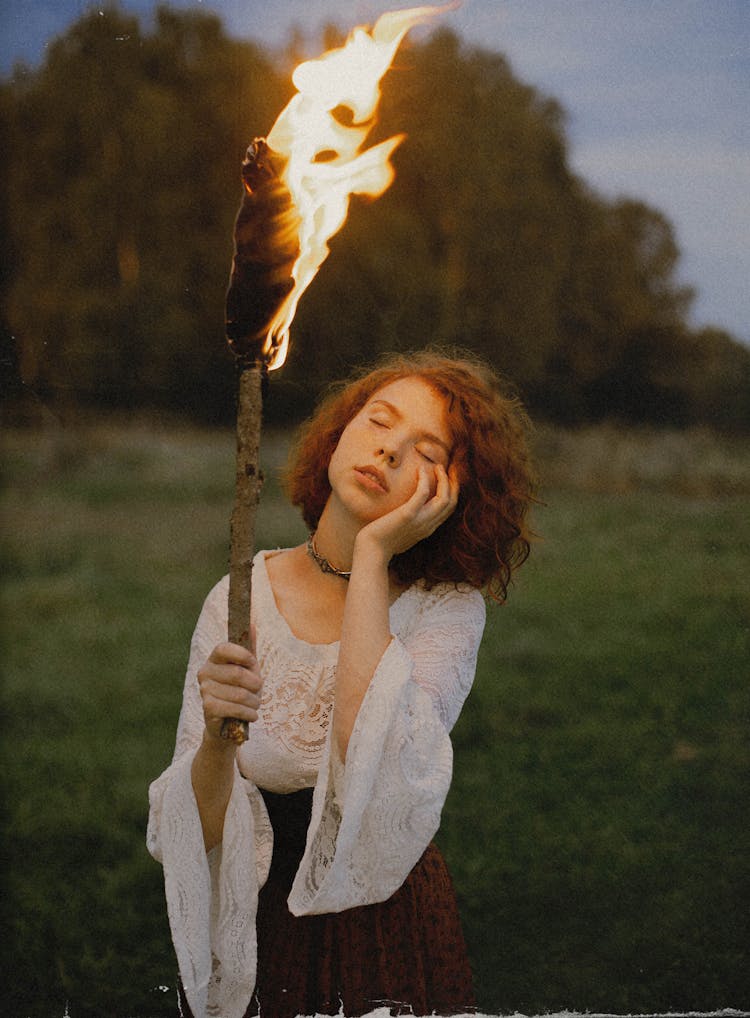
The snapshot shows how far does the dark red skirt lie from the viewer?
6.48ft

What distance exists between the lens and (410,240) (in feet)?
18.5

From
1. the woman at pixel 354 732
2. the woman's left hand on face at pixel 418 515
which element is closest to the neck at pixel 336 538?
the woman at pixel 354 732

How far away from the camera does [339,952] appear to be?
6.50 ft

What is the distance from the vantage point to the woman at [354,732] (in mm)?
1718

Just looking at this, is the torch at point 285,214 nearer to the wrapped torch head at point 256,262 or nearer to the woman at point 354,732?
the wrapped torch head at point 256,262

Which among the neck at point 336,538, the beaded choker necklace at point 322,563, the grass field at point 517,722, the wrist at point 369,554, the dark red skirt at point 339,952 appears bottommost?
the grass field at point 517,722

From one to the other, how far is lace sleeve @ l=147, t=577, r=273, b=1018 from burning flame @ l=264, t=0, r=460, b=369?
0.75 meters

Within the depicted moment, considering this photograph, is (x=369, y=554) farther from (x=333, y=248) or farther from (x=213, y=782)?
(x=333, y=248)

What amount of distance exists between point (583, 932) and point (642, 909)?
0.80 ft

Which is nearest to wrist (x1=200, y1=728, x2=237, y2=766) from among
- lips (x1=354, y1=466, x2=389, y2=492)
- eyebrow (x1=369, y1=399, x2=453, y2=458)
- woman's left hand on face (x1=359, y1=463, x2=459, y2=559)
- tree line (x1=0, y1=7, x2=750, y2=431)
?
woman's left hand on face (x1=359, y1=463, x2=459, y2=559)

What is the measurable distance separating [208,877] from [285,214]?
1.15 metres

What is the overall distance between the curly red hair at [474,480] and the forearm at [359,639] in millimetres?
354

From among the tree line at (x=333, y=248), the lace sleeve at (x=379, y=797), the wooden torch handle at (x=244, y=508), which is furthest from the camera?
the tree line at (x=333, y=248)

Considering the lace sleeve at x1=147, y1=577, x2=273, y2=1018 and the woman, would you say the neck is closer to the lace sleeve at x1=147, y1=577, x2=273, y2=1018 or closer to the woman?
the woman
